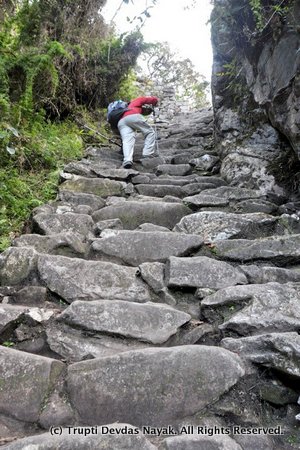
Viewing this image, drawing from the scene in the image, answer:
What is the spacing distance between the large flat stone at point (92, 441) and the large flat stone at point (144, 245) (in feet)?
4.91

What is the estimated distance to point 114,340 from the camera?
2.10 m

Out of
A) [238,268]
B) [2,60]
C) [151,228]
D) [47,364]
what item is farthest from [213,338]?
[2,60]

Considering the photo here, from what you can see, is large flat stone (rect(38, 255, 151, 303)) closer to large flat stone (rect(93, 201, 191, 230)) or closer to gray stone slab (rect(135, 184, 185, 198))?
large flat stone (rect(93, 201, 191, 230))

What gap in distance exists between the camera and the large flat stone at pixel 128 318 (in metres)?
2.11

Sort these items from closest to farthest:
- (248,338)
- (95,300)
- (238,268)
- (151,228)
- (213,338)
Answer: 1. (248,338)
2. (213,338)
3. (95,300)
4. (238,268)
5. (151,228)

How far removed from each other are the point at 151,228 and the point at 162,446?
2.10 meters

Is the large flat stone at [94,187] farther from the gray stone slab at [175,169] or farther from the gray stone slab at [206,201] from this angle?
the gray stone slab at [175,169]

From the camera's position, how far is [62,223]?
3432 mm

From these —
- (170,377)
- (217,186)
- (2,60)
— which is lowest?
(170,377)

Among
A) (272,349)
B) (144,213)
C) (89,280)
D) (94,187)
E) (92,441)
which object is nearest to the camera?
(92,441)

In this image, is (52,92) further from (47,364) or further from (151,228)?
(47,364)

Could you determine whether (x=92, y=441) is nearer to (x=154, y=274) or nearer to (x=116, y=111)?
(x=154, y=274)

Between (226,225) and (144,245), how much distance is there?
2.69ft

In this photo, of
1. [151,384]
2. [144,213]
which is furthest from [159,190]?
[151,384]
